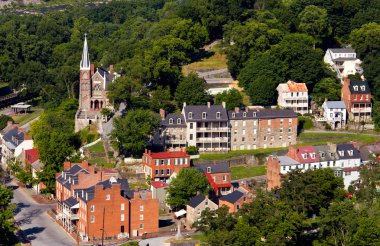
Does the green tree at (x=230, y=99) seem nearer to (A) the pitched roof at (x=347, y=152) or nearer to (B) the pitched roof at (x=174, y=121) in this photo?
(B) the pitched roof at (x=174, y=121)

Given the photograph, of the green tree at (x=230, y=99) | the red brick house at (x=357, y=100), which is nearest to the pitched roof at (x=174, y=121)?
the green tree at (x=230, y=99)

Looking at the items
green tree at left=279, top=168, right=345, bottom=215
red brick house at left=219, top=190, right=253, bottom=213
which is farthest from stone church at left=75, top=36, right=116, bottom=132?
green tree at left=279, top=168, right=345, bottom=215

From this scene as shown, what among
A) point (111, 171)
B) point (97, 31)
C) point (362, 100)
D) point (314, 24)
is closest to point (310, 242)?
point (111, 171)

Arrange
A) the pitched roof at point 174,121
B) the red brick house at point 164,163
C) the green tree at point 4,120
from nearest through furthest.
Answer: the red brick house at point 164,163
the pitched roof at point 174,121
the green tree at point 4,120

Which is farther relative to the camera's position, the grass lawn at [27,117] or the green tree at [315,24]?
the grass lawn at [27,117]

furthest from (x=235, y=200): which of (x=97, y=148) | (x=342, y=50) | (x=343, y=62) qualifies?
(x=342, y=50)

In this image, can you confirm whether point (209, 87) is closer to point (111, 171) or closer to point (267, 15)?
point (267, 15)

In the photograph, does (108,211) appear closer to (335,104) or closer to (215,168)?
(215,168)
